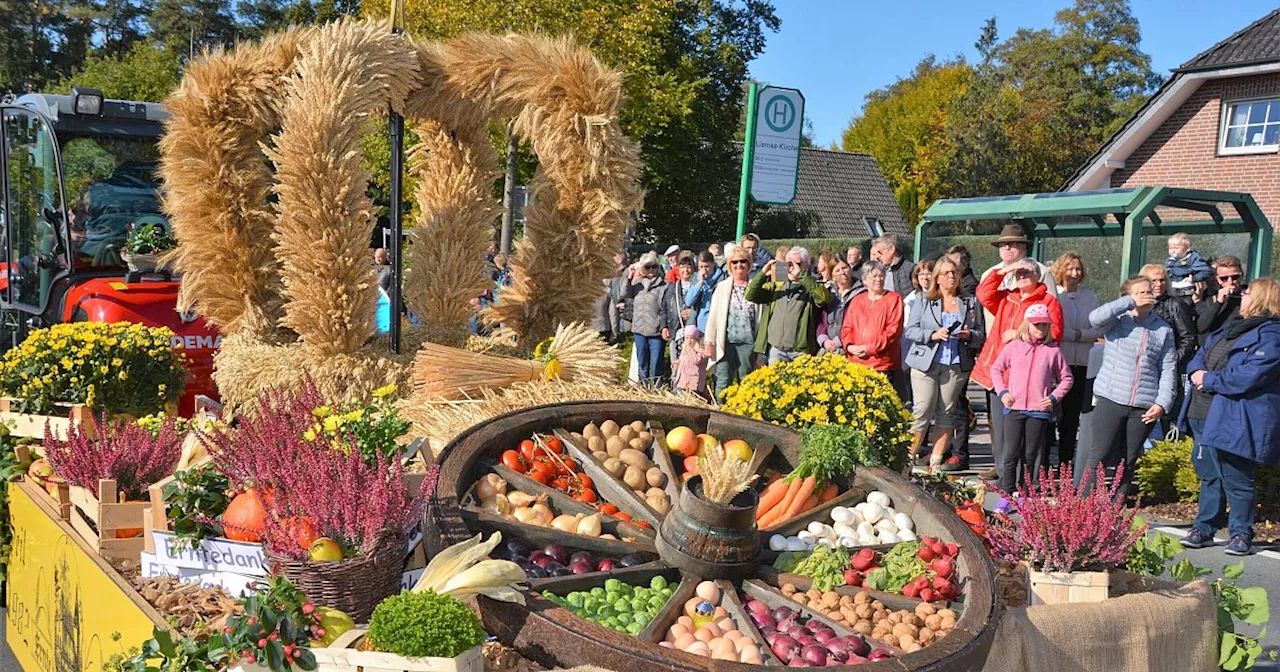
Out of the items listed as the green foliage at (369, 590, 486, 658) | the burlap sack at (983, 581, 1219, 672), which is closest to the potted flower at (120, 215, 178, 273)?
the green foliage at (369, 590, 486, 658)

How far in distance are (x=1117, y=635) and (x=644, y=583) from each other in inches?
63.3

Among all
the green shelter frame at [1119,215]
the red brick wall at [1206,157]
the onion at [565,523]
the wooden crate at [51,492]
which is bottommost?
the wooden crate at [51,492]

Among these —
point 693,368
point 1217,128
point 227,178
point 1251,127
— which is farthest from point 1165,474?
point 1217,128

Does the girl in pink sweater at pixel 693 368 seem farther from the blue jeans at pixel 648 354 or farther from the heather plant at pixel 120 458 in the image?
the heather plant at pixel 120 458

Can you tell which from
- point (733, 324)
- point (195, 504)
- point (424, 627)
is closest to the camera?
point (424, 627)

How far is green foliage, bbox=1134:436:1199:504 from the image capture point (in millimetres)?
8000

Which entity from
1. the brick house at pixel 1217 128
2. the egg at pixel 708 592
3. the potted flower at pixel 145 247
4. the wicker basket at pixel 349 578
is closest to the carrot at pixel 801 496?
the egg at pixel 708 592

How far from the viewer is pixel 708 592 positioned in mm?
3279

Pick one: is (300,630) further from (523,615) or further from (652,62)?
(652,62)

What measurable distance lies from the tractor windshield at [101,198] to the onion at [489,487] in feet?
21.8

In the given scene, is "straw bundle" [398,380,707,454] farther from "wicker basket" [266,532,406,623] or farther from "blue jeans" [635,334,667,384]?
"blue jeans" [635,334,667,384]

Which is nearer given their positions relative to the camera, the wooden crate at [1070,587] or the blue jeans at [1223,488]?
the wooden crate at [1070,587]

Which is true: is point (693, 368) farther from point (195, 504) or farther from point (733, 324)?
point (195, 504)

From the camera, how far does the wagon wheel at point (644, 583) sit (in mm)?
2777
